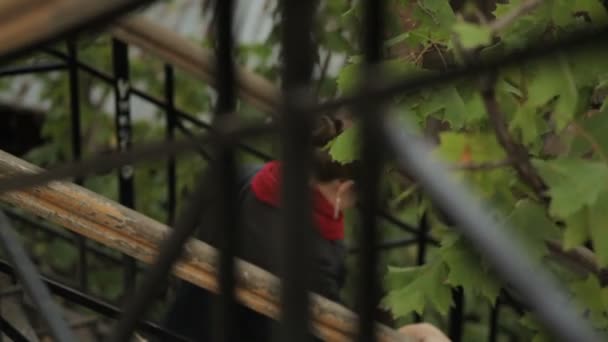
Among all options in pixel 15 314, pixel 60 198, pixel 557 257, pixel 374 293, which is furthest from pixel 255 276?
pixel 15 314

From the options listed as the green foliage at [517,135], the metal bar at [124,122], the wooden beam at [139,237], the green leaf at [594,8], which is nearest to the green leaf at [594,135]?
the green foliage at [517,135]

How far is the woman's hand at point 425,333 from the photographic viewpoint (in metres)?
2.58

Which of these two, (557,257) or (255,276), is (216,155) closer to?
(255,276)

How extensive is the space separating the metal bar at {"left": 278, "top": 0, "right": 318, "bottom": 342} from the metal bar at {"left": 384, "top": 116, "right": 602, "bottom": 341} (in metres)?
0.10

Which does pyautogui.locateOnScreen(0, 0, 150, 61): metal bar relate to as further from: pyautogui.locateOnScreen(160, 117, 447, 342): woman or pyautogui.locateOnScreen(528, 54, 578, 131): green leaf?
pyautogui.locateOnScreen(160, 117, 447, 342): woman

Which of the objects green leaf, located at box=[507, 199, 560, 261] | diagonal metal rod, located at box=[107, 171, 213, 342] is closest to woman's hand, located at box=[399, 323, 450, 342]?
green leaf, located at box=[507, 199, 560, 261]

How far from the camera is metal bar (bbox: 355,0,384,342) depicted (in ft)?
3.80

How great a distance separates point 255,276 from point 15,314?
214 cm

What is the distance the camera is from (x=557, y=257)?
6.67 ft

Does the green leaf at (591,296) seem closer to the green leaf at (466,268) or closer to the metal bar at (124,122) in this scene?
A: the green leaf at (466,268)

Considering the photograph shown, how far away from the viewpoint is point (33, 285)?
179 cm

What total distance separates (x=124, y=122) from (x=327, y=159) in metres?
1.45

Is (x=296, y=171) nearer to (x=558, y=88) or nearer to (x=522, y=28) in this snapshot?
(x=558, y=88)

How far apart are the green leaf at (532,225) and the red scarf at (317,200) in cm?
122
